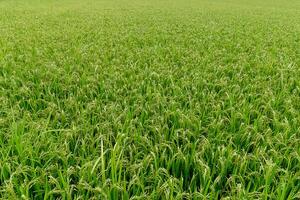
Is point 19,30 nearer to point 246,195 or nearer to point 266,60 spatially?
point 266,60

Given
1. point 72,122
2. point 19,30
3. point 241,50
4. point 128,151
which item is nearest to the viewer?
point 128,151

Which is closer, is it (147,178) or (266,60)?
(147,178)

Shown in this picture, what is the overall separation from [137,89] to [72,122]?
57.9 inches

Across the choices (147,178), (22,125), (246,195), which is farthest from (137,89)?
(246,195)

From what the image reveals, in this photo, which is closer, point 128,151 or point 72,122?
point 128,151

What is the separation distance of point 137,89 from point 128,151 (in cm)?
174

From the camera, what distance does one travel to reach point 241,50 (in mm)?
8555

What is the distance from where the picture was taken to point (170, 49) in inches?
329

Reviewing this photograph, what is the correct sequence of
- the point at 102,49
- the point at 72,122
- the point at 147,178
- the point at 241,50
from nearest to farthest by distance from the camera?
the point at 147,178, the point at 72,122, the point at 102,49, the point at 241,50

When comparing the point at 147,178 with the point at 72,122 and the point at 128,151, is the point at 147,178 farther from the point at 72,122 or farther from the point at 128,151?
the point at 72,122

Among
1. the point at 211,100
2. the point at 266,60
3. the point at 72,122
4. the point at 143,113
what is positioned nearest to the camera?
the point at 72,122

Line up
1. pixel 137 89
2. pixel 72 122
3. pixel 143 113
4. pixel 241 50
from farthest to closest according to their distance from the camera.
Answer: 1. pixel 241 50
2. pixel 137 89
3. pixel 143 113
4. pixel 72 122

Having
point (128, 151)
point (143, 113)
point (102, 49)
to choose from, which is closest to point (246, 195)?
point (128, 151)

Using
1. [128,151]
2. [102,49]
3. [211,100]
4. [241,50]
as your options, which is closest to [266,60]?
[241,50]
